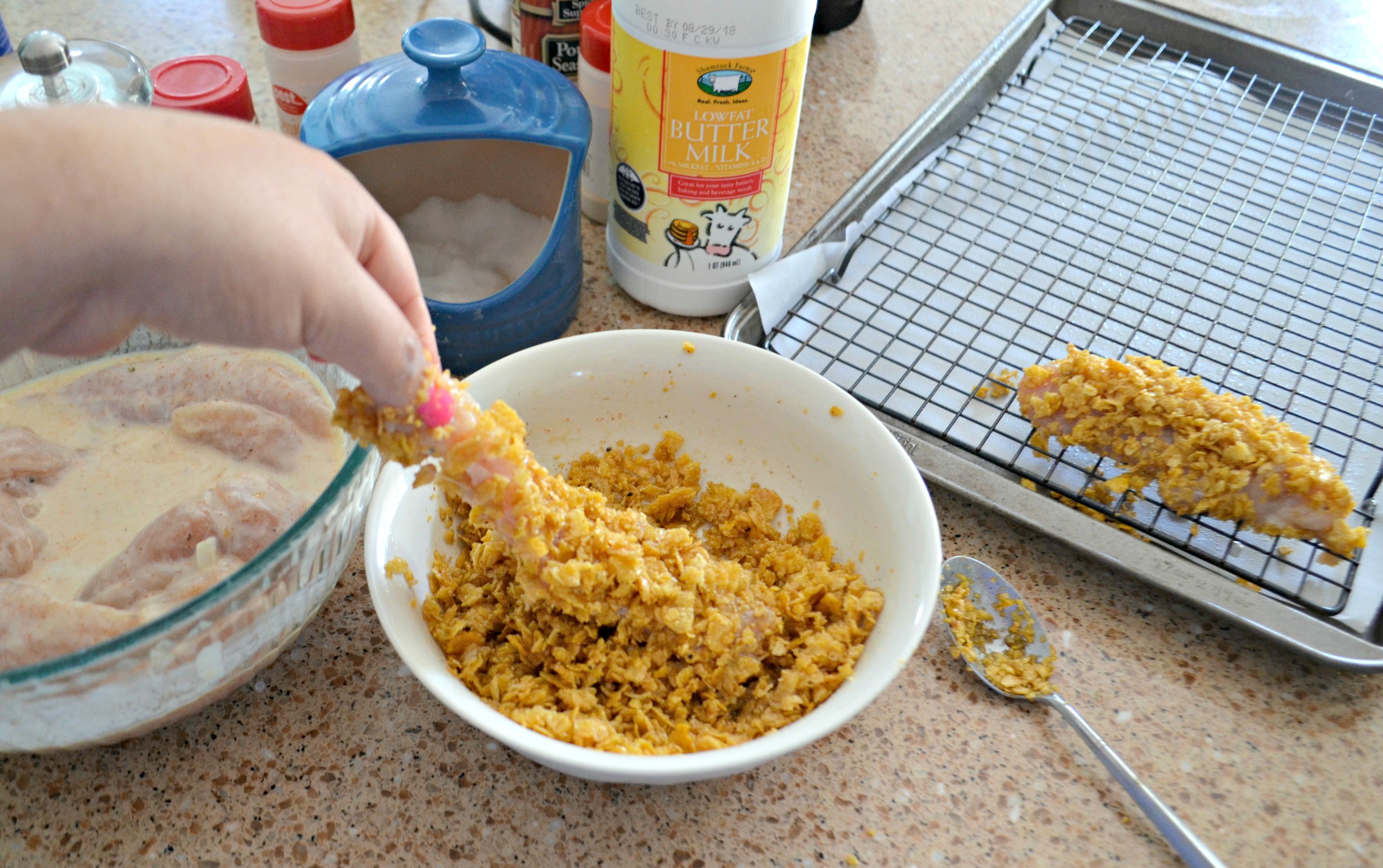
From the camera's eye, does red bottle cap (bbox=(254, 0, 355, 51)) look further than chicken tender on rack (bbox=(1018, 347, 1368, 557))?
Yes

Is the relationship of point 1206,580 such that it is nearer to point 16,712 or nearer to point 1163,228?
point 1163,228

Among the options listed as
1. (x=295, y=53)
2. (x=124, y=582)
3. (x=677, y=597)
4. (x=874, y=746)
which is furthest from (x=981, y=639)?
(x=295, y=53)

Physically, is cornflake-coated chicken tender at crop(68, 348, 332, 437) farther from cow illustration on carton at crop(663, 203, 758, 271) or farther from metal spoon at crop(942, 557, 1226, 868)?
metal spoon at crop(942, 557, 1226, 868)

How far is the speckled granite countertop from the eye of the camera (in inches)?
23.2

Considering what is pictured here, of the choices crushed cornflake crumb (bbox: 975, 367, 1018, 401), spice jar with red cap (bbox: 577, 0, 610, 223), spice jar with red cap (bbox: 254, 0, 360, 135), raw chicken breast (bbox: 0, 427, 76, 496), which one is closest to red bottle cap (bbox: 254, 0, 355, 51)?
spice jar with red cap (bbox: 254, 0, 360, 135)

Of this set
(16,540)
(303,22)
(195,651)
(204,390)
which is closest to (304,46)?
(303,22)

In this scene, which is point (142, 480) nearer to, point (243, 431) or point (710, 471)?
point (243, 431)

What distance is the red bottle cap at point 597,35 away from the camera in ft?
2.89

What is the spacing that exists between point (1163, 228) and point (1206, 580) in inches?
20.9

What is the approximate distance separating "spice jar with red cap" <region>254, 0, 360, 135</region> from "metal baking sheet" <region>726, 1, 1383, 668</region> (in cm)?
52

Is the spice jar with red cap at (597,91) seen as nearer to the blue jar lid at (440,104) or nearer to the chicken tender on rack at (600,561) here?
the blue jar lid at (440,104)

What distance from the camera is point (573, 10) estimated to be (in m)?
0.98

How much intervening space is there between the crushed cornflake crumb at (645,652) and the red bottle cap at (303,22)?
1.82ft

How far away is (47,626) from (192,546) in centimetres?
9
